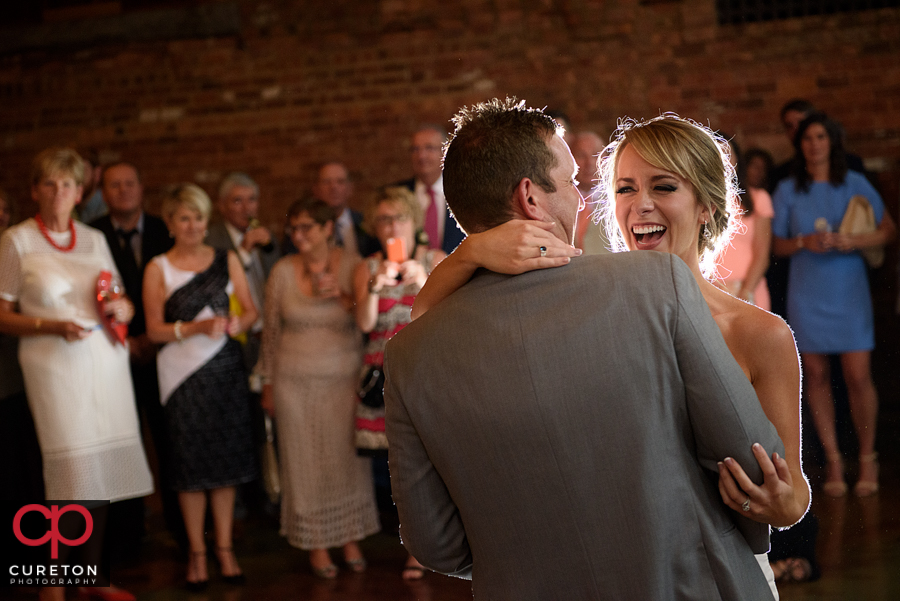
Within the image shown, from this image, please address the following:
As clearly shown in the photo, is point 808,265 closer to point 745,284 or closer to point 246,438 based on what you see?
point 745,284

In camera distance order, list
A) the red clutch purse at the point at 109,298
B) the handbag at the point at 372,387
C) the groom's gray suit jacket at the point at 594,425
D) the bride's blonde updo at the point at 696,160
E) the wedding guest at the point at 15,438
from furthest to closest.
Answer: the wedding guest at the point at 15,438 < the handbag at the point at 372,387 < the red clutch purse at the point at 109,298 < the bride's blonde updo at the point at 696,160 < the groom's gray suit jacket at the point at 594,425

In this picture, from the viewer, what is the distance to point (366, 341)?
4.25 metres

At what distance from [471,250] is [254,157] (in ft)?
17.2

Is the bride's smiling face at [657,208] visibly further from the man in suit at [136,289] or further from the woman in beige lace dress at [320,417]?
the man in suit at [136,289]

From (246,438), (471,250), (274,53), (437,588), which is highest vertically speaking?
(274,53)

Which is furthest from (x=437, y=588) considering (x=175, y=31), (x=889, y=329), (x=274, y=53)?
(x=175, y=31)

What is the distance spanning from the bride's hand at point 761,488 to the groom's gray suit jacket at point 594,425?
17 millimetres

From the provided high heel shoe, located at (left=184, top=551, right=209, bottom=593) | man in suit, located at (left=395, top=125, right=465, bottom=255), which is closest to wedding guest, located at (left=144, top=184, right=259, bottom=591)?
high heel shoe, located at (left=184, top=551, right=209, bottom=593)

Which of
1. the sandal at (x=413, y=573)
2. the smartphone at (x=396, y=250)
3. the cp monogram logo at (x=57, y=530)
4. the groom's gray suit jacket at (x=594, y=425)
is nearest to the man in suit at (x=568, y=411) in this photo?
the groom's gray suit jacket at (x=594, y=425)

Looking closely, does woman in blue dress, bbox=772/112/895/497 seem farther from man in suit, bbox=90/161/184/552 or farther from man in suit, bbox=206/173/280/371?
man in suit, bbox=90/161/184/552

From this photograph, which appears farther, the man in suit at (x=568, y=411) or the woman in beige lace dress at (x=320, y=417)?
the woman in beige lace dress at (x=320, y=417)

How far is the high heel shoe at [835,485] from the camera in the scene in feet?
13.5

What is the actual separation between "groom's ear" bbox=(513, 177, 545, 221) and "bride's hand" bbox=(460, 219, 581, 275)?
0.02 meters

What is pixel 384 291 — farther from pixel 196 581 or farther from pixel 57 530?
pixel 57 530
